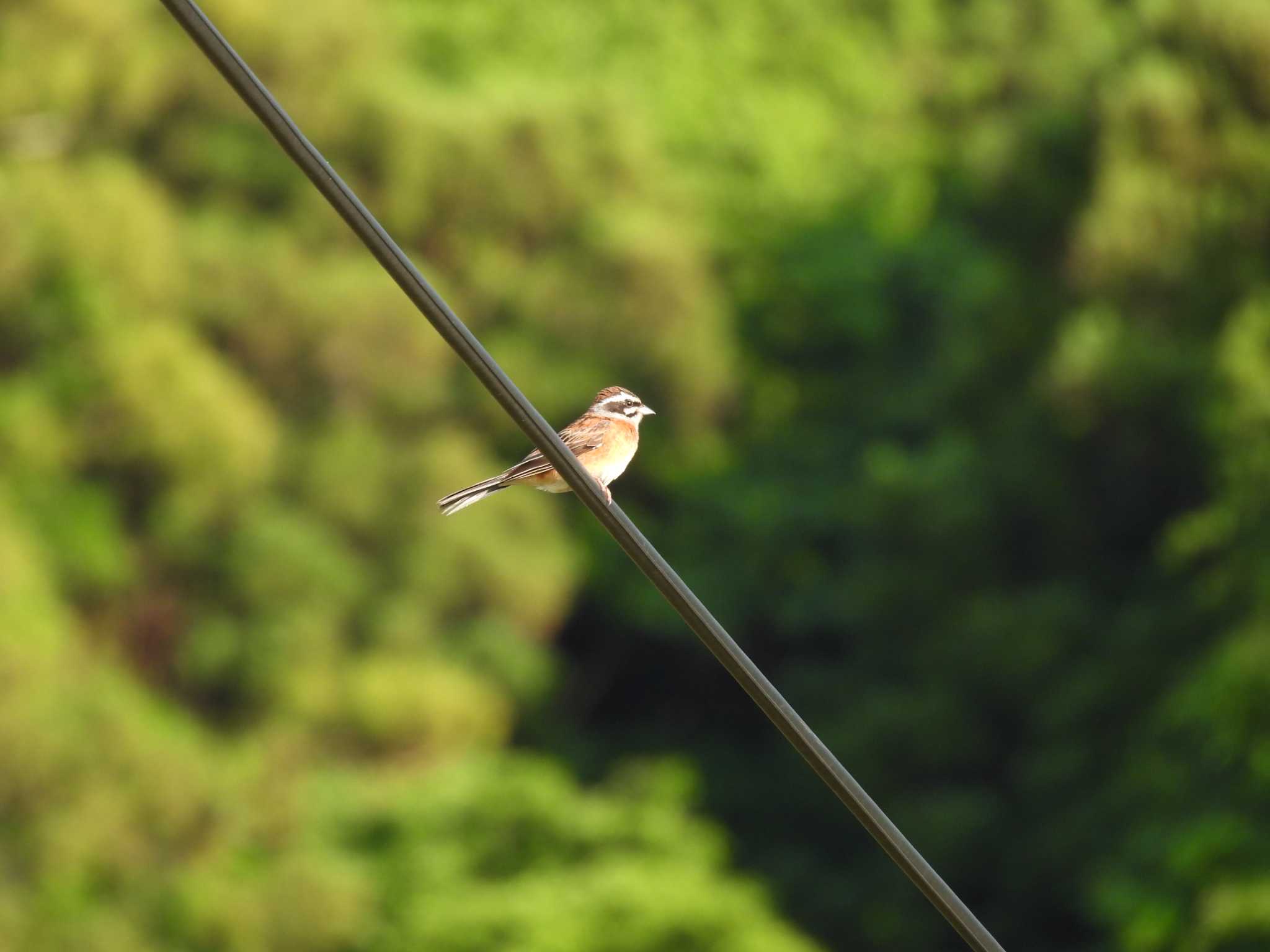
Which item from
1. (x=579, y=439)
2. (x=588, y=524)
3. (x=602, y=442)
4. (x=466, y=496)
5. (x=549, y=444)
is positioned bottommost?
(x=549, y=444)

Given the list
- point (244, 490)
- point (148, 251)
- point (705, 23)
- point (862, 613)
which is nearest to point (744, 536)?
point (862, 613)

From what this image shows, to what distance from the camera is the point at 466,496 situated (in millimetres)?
4227

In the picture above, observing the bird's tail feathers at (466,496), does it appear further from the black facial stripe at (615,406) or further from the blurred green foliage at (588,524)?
the blurred green foliage at (588,524)

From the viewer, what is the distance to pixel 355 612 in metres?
20.8

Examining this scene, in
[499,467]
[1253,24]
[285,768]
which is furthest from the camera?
[499,467]

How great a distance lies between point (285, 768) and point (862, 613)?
7553 millimetres

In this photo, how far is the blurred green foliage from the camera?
16406 millimetres

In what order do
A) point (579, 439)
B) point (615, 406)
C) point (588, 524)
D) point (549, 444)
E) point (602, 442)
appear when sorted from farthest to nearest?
point (588, 524), point (615, 406), point (579, 439), point (602, 442), point (549, 444)

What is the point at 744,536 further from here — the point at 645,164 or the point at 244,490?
the point at 244,490

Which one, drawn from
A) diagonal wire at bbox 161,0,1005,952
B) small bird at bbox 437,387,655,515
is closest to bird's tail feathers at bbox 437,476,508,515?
small bird at bbox 437,387,655,515

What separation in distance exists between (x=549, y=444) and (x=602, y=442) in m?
3.09

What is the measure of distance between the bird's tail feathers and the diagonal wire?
1.36 m

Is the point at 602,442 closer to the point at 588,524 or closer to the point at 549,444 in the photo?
the point at 549,444

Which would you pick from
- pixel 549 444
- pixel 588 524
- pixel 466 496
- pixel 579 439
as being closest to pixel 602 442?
pixel 579 439
